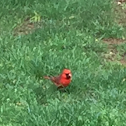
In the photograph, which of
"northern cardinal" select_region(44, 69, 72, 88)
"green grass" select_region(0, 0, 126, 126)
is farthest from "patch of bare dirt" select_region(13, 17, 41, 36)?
"northern cardinal" select_region(44, 69, 72, 88)

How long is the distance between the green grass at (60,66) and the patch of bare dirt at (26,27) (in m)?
0.07

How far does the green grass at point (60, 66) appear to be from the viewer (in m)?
5.31

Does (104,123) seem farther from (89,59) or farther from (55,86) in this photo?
(89,59)

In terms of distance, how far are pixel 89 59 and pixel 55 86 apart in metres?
0.93

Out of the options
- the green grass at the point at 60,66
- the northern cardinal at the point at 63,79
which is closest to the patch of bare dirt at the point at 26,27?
the green grass at the point at 60,66

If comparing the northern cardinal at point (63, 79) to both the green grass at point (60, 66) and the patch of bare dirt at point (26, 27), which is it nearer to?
the green grass at point (60, 66)

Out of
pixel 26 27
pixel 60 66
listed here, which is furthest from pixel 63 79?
pixel 26 27

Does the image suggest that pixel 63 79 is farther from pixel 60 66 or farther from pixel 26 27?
pixel 26 27

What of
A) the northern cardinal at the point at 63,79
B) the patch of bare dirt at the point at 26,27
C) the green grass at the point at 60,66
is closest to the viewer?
the green grass at the point at 60,66

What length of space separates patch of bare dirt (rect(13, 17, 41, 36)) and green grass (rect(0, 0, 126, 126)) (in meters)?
0.07

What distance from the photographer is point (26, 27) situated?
8344 millimetres

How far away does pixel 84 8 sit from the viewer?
8648 mm

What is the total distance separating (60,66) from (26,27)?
185cm

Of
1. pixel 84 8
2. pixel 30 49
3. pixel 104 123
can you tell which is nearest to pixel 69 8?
pixel 84 8
